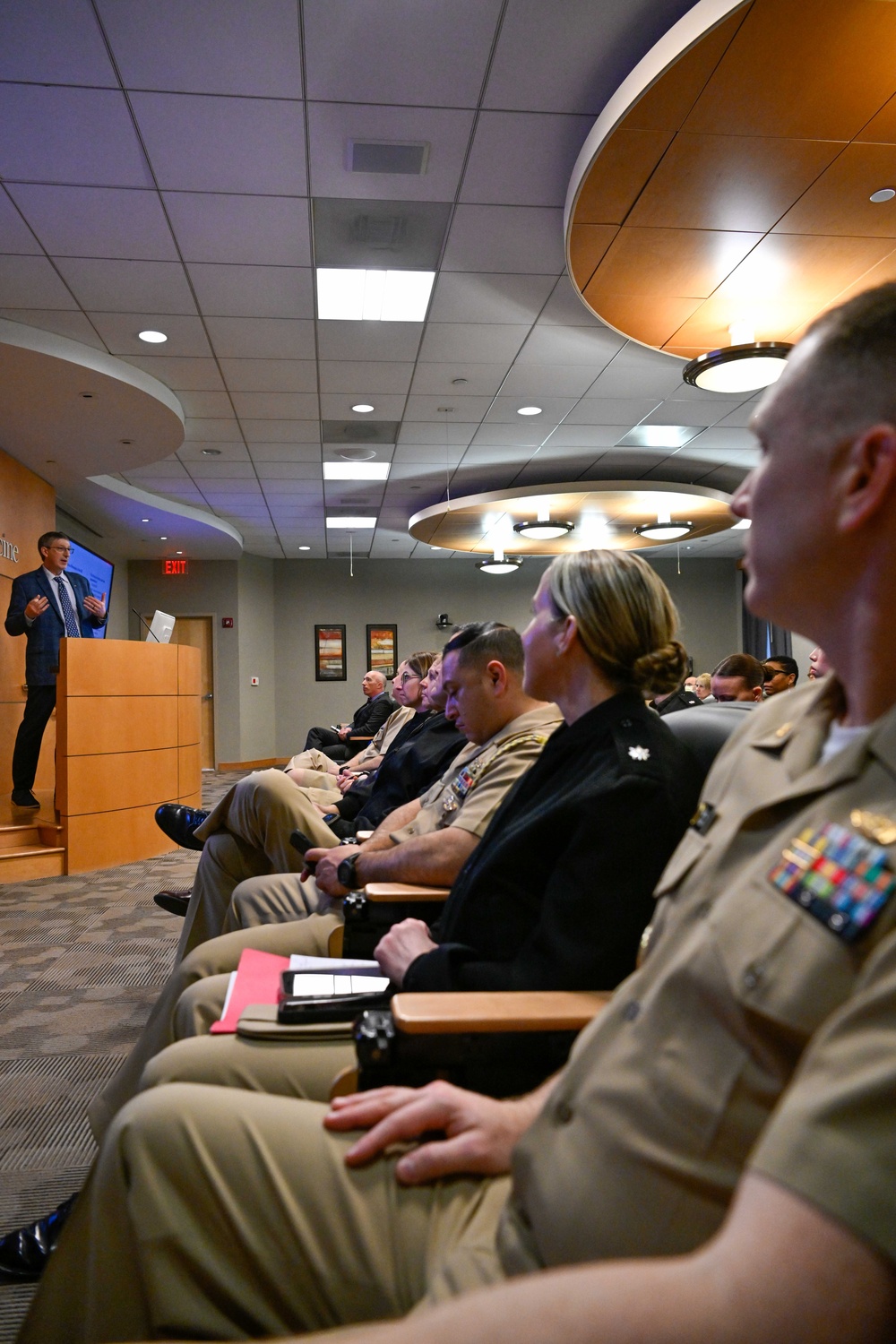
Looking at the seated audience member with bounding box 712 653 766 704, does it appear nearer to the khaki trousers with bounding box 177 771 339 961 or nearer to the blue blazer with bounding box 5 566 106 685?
the khaki trousers with bounding box 177 771 339 961

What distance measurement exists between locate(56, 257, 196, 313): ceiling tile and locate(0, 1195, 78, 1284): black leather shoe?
4.53 meters

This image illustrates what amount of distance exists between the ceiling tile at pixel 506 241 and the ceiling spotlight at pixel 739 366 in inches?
47.5

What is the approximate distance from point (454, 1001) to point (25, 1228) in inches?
42.0

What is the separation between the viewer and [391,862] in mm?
2033

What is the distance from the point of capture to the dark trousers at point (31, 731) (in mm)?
6102

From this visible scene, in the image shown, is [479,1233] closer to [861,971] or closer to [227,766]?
[861,971]

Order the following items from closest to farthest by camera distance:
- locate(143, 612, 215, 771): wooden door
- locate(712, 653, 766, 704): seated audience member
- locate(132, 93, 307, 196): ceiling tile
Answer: locate(132, 93, 307, 196): ceiling tile
locate(712, 653, 766, 704): seated audience member
locate(143, 612, 215, 771): wooden door

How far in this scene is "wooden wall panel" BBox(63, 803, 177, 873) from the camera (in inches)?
218

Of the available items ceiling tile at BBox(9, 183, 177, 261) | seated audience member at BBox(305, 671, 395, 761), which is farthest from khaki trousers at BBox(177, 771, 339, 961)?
seated audience member at BBox(305, 671, 395, 761)

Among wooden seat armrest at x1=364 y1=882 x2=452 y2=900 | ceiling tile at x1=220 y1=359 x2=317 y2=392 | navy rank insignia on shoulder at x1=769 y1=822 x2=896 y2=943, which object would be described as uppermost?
ceiling tile at x1=220 y1=359 x2=317 y2=392

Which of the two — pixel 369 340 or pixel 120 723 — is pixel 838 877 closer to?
pixel 369 340

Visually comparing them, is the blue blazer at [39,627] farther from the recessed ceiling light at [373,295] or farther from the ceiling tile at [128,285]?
the recessed ceiling light at [373,295]

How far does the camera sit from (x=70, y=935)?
12.9 feet

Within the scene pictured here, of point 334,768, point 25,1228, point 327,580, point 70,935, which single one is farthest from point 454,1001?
point 327,580
